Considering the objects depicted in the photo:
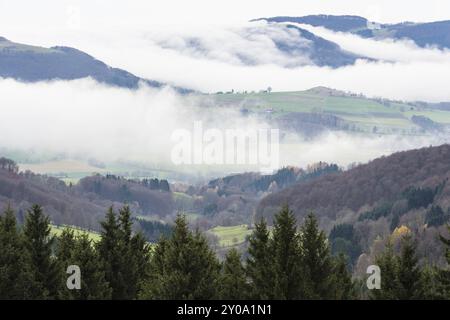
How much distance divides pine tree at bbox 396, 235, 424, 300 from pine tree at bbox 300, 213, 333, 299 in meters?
5.18

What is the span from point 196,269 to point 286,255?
633 cm

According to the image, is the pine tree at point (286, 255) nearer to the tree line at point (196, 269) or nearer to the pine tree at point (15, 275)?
the tree line at point (196, 269)

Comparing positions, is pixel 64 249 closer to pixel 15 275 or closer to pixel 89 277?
pixel 15 275

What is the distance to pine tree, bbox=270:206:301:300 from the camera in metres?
64.6

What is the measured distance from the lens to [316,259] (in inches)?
2800

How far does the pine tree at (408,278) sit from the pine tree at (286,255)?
7.66 m

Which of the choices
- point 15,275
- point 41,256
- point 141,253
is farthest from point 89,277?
point 141,253

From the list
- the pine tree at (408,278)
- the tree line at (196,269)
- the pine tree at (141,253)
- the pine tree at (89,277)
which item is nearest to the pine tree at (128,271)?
the tree line at (196,269)

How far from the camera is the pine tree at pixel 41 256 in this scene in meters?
76.8

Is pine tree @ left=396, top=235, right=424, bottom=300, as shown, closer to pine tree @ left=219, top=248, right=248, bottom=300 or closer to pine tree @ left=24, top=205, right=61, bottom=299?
pine tree @ left=219, top=248, right=248, bottom=300
